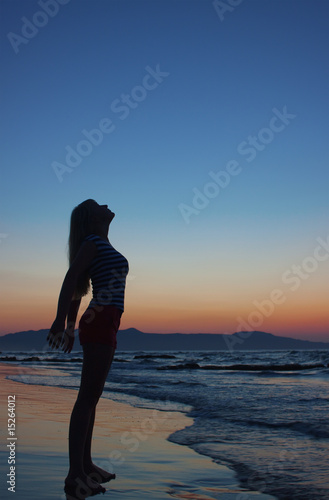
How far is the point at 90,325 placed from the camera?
300cm

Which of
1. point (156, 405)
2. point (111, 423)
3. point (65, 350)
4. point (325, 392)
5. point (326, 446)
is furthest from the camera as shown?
point (325, 392)

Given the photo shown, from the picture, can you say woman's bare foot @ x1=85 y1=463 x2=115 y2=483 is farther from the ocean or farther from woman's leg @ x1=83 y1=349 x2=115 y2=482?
the ocean

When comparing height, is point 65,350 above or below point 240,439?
above

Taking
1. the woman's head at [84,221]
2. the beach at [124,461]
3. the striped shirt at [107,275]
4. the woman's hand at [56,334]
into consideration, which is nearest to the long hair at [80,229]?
the woman's head at [84,221]

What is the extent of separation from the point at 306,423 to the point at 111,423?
258cm

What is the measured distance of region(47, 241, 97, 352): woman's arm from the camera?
2.86 m

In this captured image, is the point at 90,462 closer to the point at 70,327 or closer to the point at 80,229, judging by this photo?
the point at 70,327

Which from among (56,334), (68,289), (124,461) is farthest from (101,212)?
(124,461)

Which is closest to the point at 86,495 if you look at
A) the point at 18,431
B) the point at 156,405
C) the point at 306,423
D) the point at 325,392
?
the point at 18,431

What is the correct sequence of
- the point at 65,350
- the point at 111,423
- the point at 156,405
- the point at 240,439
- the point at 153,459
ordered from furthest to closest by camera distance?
the point at 156,405, the point at 111,423, the point at 240,439, the point at 153,459, the point at 65,350

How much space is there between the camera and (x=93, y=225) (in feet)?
10.9

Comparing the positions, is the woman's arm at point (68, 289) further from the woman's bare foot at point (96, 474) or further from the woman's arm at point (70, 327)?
the woman's bare foot at point (96, 474)

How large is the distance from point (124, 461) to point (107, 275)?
1.88 metres

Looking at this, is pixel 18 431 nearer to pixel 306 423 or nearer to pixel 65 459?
pixel 65 459
